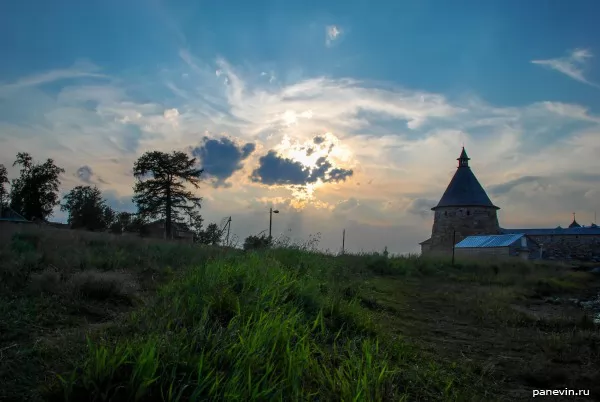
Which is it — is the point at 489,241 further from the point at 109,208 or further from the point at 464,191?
the point at 109,208

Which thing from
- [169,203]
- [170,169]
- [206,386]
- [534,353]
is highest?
[170,169]

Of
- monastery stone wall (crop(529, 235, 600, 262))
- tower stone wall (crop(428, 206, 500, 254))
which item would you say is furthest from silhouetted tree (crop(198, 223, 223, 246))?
monastery stone wall (crop(529, 235, 600, 262))

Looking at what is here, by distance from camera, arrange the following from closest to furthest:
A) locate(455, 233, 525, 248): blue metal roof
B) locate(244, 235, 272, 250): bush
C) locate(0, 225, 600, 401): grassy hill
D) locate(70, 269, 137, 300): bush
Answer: locate(0, 225, 600, 401): grassy hill < locate(70, 269, 137, 300): bush < locate(244, 235, 272, 250): bush < locate(455, 233, 525, 248): blue metal roof

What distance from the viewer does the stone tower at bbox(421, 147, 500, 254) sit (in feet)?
143

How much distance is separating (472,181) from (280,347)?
46171mm

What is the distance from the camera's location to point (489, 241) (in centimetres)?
3744

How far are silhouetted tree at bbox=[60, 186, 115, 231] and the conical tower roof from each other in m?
37.0

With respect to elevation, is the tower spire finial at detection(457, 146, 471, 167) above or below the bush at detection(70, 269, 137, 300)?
above

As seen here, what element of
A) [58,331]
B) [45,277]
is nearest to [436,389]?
[58,331]

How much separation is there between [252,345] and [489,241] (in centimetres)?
3786

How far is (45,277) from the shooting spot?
677cm

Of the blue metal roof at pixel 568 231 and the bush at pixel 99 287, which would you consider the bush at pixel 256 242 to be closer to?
the bush at pixel 99 287

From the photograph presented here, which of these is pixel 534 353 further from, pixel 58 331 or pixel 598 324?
pixel 58 331

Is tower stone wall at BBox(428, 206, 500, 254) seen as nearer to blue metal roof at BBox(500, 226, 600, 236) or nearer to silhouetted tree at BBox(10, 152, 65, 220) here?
blue metal roof at BBox(500, 226, 600, 236)
